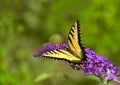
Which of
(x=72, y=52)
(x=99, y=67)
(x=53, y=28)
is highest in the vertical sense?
(x=53, y=28)

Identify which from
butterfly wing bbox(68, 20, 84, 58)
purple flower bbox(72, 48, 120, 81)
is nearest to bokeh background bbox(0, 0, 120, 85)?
butterfly wing bbox(68, 20, 84, 58)

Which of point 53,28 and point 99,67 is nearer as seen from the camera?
point 99,67

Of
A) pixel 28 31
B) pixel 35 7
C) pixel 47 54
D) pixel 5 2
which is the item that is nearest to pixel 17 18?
pixel 5 2

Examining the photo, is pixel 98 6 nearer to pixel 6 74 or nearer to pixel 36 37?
pixel 36 37

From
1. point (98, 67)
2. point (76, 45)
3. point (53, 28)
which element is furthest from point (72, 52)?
point (53, 28)

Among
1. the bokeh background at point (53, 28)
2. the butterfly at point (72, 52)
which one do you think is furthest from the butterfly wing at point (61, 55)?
the bokeh background at point (53, 28)

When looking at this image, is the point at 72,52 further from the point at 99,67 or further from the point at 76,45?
the point at 99,67
